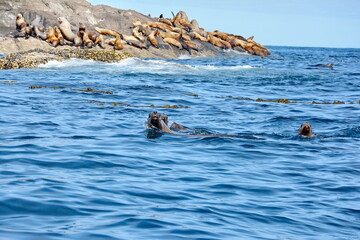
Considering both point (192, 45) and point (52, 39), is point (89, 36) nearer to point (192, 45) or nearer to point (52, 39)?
point (52, 39)

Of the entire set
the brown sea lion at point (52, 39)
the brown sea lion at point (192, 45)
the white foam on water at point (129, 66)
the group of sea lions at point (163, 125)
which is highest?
the brown sea lion at point (192, 45)

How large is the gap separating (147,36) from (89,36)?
8.91m

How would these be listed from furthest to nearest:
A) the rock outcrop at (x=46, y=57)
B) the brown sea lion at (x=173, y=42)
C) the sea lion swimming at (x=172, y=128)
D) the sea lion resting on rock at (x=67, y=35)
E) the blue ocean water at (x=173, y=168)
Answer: the brown sea lion at (x=173, y=42)
the sea lion resting on rock at (x=67, y=35)
the rock outcrop at (x=46, y=57)
the sea lion swimming at (x=172, y=128)
the blue ocean water at (x=173, y=168)

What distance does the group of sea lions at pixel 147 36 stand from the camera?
3469 centimetres

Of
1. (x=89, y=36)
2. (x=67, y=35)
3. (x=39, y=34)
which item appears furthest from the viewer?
(x=89, y=36)

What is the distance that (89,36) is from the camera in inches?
1437

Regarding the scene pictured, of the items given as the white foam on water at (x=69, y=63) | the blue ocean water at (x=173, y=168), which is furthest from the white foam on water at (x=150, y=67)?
the blue ocean water at (x=173, y=168)

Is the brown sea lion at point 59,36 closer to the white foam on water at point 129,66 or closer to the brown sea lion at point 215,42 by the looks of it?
the white foam on water at point 129,66

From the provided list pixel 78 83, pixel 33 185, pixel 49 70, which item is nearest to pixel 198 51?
pixel 49 70

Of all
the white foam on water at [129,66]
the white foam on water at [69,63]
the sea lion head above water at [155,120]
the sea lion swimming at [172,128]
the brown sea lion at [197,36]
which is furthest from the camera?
the brown sea lion at [197,36]

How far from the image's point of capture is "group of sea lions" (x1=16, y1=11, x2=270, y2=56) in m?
34.7

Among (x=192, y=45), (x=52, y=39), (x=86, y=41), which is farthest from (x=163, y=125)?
(x=192, y=45)

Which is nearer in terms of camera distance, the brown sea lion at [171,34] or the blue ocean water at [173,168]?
the blue ocean water at [173,168]

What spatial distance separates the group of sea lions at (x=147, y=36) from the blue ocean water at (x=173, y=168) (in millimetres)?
17367
